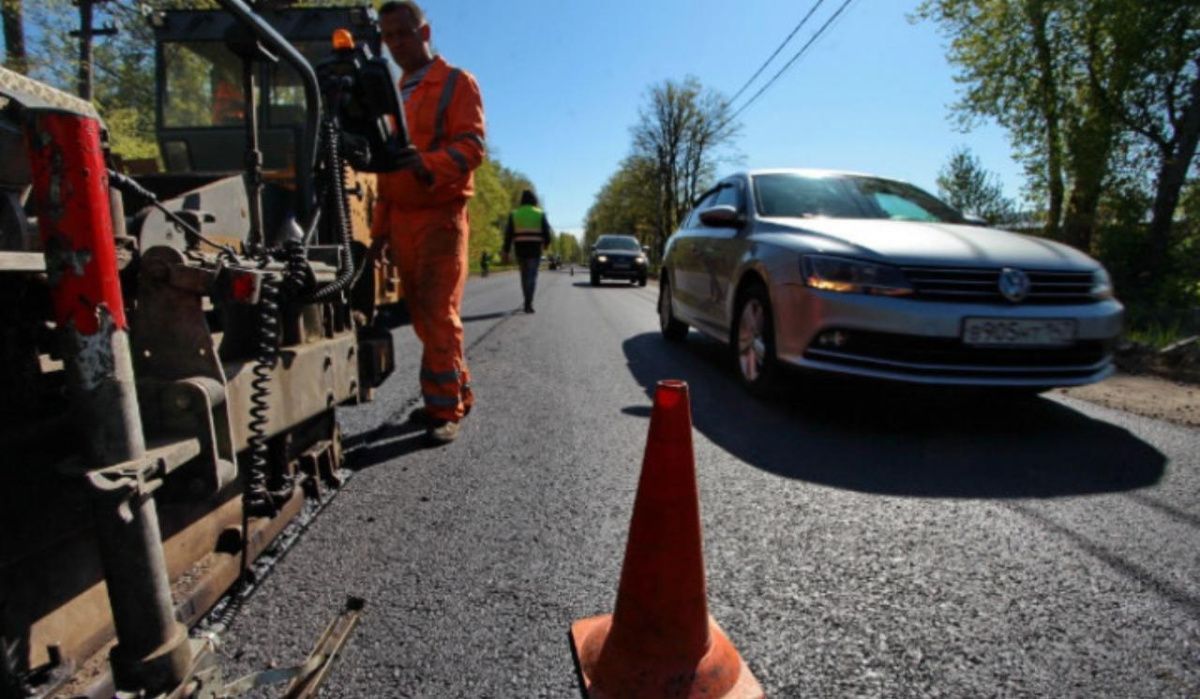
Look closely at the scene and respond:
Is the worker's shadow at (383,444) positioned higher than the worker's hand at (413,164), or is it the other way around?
the worker's hand at (413,164)

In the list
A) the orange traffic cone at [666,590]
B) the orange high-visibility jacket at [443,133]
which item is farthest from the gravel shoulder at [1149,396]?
the orange high-visibility jacket at [443,133]

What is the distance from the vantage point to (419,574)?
1965 mm

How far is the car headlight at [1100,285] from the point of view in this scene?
3.59 m

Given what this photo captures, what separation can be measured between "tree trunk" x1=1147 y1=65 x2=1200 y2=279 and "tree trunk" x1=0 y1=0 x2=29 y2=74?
20.1 meters

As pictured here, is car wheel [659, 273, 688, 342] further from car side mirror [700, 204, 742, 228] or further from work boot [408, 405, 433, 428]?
work boot [408, 405, 433, 428]

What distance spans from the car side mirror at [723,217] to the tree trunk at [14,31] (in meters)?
11.8

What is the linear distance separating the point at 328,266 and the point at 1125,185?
17.6 metres

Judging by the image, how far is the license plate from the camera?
3309 millimetres

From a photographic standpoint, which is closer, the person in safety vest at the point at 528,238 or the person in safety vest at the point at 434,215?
the person in safety vest at the point at 434,215

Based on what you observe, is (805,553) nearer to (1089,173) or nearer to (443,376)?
(443,376)

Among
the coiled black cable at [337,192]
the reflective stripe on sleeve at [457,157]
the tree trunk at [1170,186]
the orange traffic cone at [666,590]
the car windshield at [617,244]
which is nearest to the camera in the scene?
the orange traffic cone at [666,590]

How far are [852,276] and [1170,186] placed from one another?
1317 cm

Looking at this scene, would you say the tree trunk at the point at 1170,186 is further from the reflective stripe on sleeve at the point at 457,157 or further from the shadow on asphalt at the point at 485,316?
the reflective stripe on sleeve at the point at 457,157

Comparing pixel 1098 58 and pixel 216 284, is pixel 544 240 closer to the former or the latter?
pixel 216 284
